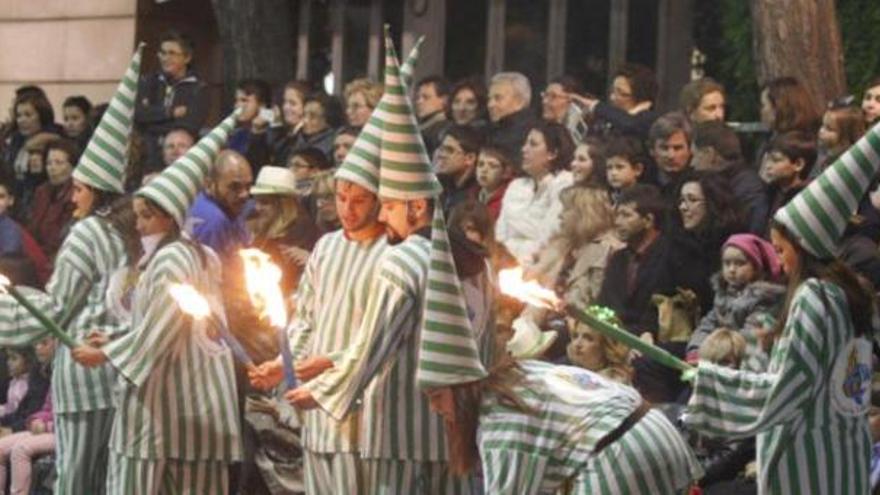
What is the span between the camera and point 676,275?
1387 cm

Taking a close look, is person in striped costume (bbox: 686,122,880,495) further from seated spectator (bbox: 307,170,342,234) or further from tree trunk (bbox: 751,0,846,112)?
tree trunk (bbox: 751,0,846,112)

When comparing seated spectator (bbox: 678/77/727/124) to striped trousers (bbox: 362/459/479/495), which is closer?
striped trousers (bbox: 362/459/479/495)

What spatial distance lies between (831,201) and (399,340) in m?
2.15

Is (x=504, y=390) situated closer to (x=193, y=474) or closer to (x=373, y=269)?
(x=373, y=269)

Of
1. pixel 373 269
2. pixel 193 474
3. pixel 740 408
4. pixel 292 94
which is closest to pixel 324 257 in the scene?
pixel 373 269

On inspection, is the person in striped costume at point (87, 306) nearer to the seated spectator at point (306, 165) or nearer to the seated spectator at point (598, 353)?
the seated spectator at point (598, 353)

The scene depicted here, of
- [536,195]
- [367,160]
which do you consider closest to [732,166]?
[536,195]

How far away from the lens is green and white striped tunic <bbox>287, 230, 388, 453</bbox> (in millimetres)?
11594

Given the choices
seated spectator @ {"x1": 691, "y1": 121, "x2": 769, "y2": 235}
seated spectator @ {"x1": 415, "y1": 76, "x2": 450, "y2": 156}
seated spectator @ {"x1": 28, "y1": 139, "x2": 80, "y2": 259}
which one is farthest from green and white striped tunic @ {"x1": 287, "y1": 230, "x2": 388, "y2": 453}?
seated spectator @ {"x1": 28, "y1": 139, "x2": 80, "y2": 259}

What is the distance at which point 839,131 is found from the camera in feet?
44.9

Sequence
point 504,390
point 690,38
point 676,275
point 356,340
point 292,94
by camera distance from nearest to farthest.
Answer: point 504,390 → point 356,340 → point 676,275 → point 292,94 → point 690,38

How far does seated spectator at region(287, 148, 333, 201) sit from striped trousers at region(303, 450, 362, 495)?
15.1 ft

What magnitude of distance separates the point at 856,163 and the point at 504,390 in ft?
5.01

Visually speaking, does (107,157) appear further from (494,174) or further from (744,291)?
(744,291)
